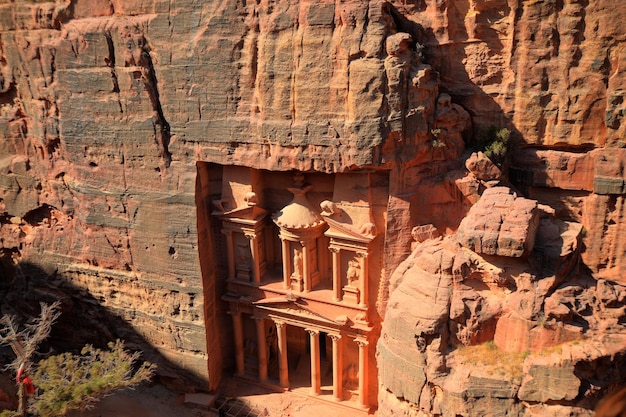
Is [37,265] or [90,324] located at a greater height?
[37,265]

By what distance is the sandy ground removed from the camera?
51.3ft

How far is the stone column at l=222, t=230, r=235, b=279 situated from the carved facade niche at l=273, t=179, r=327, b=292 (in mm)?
1450

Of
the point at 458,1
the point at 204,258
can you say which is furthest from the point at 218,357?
the point at 458,1

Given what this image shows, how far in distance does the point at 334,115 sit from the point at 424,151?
226 cm

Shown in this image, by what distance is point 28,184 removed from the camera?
17328mm

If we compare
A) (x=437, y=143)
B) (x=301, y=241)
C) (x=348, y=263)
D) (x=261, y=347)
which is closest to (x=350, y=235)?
(x=348, y=263)

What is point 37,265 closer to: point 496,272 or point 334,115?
point 334,115

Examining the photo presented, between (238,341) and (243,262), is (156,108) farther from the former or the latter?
(238,341)

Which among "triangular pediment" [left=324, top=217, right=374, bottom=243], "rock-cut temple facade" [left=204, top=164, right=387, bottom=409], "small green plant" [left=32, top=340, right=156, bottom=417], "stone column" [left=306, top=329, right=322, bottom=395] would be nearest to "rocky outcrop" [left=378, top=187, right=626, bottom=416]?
"triangular pediment" [left=324, top=217, right=374, bottom=243]

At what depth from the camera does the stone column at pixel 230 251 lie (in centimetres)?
1583

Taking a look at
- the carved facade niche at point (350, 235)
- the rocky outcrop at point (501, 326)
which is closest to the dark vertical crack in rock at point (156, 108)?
the carved facade niche at point (350, 235)

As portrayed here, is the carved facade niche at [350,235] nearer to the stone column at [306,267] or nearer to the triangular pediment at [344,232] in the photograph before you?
the triangular pediment at [344,232]

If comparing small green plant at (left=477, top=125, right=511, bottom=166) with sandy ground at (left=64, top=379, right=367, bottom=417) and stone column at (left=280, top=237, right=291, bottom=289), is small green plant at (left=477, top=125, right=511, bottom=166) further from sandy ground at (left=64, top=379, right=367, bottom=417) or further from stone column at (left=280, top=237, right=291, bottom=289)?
A: sandy ground at (left=64, top=379, right=367, bottom=417)

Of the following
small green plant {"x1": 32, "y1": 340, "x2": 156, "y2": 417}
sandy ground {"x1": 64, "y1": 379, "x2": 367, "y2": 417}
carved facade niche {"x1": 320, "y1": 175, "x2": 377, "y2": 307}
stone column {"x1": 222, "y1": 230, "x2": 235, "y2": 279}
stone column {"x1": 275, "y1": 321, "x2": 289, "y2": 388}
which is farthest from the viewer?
stone column {"x1": 275, "y1": 321, "x2": 289, "y2": 388}
